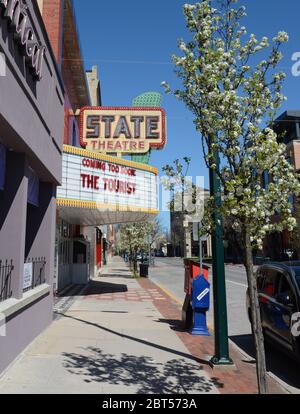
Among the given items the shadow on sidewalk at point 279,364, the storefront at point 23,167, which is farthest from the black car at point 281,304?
the storefront at point 23,167

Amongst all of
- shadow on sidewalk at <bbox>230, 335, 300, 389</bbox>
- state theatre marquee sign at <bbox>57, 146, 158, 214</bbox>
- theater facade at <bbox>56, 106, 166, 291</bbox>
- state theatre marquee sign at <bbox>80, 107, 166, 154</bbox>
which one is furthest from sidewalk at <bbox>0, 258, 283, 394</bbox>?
state theatre marquee sign at <bbox>80, 107, 166, 154</bbox>

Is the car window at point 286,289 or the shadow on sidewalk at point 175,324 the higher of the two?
the car window at point 286,289

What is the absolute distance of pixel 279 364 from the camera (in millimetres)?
7383

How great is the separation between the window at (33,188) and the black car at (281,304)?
217 inches

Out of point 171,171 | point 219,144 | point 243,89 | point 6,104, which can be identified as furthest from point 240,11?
point 6,104

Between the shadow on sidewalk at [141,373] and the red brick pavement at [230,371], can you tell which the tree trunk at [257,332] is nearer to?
the red brick pavement at [230,371]

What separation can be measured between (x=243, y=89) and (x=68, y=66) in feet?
49.5

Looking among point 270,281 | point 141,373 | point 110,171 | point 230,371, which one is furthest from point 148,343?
point 110,171

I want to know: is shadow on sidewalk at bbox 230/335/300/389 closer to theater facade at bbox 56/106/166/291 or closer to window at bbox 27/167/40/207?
window at bbox 27/167/40/207

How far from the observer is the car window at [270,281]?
7.84 meters

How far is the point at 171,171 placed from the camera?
5.64m

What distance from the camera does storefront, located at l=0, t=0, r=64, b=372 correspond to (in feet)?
19.9

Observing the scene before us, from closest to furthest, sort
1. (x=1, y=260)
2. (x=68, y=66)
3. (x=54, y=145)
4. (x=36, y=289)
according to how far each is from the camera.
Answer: (x=1, y=260), (x=36, y=289), (x=54, y=145), (x=68, y=66)

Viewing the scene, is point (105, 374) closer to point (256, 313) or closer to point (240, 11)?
point (256, 313)
